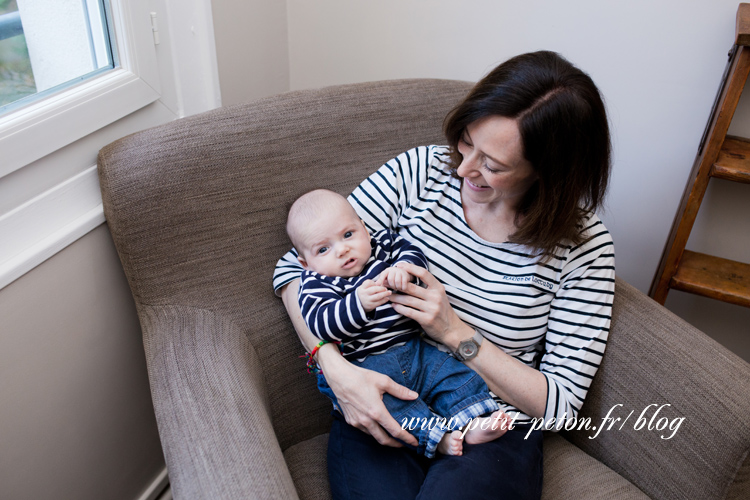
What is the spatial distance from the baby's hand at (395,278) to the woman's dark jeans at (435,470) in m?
0.29

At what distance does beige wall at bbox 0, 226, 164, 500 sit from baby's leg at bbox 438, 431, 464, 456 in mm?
743

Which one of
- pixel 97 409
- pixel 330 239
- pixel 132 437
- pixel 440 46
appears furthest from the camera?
pixel 440 46

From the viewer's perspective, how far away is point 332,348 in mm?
1109

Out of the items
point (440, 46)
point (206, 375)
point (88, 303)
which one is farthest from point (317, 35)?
point (206, 375)

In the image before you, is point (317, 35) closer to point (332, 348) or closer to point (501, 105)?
point (501, 105)

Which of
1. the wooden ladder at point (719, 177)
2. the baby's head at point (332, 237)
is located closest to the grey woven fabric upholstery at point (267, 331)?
the baby's head at point (332, 237)

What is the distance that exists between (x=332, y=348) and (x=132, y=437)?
644 millimetres

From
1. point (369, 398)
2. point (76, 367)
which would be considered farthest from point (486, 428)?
point (76, 367)

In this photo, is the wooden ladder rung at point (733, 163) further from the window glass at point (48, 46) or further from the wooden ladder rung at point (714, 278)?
the window glass at point (48, 46)

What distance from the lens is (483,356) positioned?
1.14m

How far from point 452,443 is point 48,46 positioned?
1.10 metres

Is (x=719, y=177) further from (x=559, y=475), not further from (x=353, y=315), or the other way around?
(x=353, y=315)

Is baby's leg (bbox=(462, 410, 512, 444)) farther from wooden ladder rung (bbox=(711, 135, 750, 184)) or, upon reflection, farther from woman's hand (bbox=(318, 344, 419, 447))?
wooden ladder rung (bbox=(711, 135, 750, 184))

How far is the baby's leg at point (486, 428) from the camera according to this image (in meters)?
1.05
